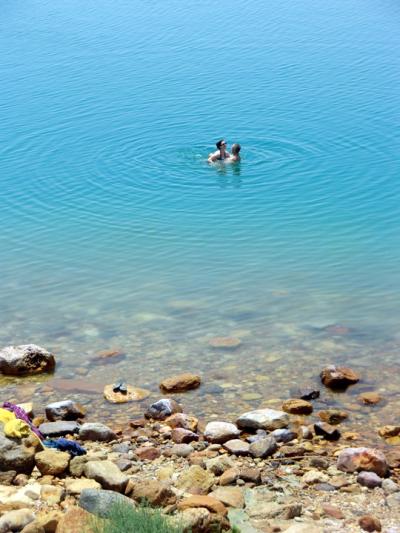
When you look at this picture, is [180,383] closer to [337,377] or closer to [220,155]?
[337,377]

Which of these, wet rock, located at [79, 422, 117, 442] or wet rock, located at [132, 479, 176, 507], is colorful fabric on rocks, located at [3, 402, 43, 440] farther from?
wet rock, located at [132, 479, 176, 507]

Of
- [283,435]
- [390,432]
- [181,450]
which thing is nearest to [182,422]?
[181,450]

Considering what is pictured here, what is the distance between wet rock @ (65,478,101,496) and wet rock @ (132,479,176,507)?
554 mm

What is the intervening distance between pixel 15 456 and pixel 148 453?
5.74 feet

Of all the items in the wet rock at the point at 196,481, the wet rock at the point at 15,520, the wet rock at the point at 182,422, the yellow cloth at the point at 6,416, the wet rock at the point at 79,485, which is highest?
the yellow cloth at the point at 6,416

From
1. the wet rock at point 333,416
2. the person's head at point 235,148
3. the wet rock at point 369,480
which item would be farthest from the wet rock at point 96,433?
the person's head at point 235,148

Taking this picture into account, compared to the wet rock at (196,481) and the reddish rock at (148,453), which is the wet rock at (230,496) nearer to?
the wet rock at (196,481)

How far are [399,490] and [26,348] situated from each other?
22.2ft

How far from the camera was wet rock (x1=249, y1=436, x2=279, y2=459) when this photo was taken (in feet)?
37.4

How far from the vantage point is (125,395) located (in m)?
13.7

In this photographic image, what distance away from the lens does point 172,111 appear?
29188mm

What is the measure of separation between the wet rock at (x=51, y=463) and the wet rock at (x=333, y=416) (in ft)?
12.8

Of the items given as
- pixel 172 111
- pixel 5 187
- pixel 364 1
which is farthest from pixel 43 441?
pixel 364 1

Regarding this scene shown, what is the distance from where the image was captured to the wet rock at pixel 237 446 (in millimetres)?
11516
